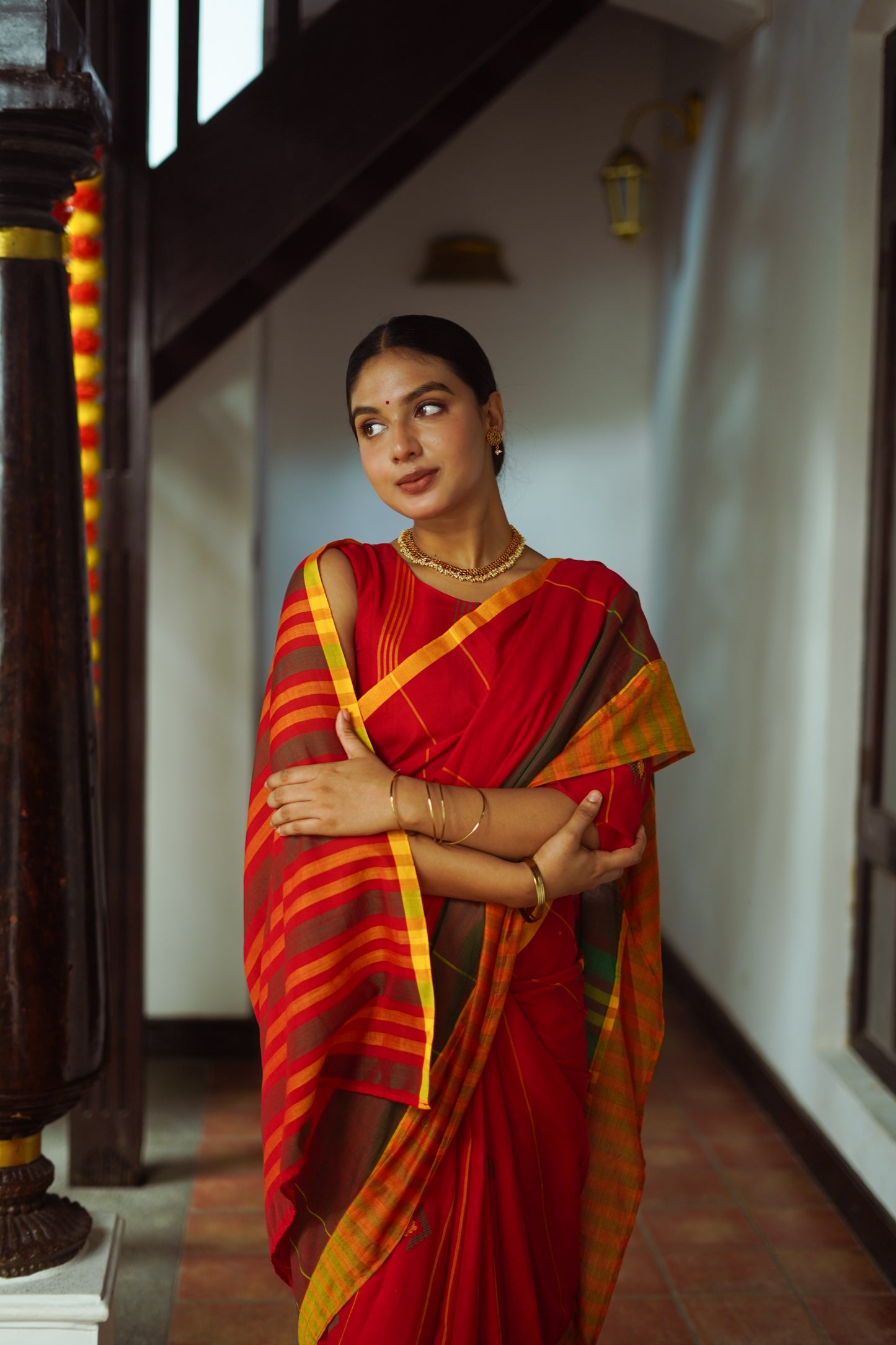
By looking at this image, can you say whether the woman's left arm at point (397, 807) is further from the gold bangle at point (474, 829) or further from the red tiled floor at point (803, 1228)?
the red tiled floor at point (803, 1228)

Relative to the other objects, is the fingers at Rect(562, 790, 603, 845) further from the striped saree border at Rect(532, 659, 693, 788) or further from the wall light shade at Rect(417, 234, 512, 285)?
the wall light shade at Rect(417, 234, 512, 285)

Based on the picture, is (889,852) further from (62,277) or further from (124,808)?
(62,277)

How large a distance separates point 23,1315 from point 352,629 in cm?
92

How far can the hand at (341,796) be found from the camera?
1522mm

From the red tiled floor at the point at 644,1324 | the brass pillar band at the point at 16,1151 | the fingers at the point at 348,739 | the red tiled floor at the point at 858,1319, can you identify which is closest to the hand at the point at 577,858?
the fingers at the point at 348,739

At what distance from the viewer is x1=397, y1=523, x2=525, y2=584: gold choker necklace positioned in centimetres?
167

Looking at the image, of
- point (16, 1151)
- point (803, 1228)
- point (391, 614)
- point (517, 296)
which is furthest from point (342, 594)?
point (517, 296)

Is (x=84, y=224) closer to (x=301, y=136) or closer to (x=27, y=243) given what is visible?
(x=301, y=136)

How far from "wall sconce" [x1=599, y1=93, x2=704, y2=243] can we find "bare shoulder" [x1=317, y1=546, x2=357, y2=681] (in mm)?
3228

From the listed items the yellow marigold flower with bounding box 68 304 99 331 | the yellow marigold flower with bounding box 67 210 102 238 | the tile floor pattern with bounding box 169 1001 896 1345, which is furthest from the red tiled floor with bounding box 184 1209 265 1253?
the yellow marigold flower with bounding box 67 210 102 238

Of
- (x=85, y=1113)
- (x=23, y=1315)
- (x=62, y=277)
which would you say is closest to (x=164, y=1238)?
(x=85, y=1113)

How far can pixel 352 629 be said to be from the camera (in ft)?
5.31

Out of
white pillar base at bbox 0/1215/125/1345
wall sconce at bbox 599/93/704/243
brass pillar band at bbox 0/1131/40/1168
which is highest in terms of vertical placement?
wall sconce at bbox 599/93/704/243

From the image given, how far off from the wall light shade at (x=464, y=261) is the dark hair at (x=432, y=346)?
3.34m
